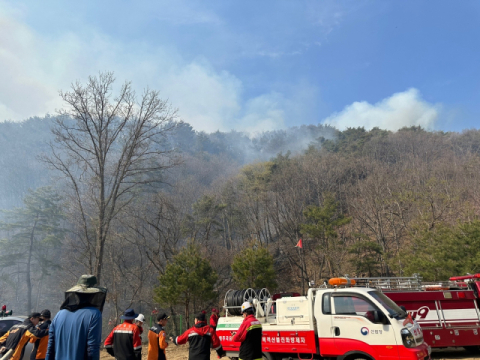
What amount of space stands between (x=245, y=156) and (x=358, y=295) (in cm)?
13848

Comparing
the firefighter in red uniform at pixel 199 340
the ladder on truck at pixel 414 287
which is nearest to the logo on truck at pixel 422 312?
the ladder on truck at pixel 414 287

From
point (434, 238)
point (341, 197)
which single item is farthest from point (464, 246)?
point (341, 197)

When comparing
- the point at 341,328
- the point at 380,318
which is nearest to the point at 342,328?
the point at 341,328

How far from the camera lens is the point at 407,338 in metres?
6.50

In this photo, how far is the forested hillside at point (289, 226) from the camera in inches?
854

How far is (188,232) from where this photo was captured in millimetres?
37906

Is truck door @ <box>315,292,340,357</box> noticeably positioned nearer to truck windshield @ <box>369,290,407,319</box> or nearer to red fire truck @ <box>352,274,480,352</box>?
truck windshield @ <box>369,290,407,319</box>

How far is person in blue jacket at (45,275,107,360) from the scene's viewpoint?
11.6ft

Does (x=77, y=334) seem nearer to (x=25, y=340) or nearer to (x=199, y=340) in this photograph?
(x=199, y=340)

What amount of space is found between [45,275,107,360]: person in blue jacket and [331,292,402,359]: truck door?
5511 millimetres

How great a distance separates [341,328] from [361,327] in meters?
0.48

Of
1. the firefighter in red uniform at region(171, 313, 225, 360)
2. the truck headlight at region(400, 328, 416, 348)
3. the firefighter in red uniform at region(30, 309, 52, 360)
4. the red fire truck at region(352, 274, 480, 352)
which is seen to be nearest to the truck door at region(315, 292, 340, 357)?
the truck headlight at region(400, 328, 416, 348)

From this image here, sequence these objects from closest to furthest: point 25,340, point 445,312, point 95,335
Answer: point 95,335, point 25,340, point 445,312

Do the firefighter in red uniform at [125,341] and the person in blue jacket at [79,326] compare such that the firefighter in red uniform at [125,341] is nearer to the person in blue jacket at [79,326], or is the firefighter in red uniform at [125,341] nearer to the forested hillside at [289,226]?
the person in blue jacket at [79,326]
